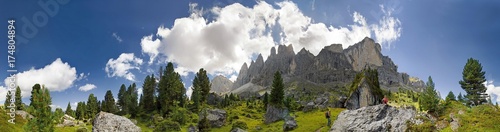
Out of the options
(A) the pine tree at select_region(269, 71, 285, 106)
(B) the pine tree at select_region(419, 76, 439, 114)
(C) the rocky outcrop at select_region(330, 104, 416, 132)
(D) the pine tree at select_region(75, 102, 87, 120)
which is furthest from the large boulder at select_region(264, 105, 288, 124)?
(D) the pine tree at select_region(75, 102, 87, 120)

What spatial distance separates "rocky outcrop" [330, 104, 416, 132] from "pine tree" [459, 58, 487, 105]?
136ft

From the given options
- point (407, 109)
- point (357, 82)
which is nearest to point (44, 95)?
point (407, 109)

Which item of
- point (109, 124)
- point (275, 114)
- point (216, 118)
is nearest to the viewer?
point (109, 124)

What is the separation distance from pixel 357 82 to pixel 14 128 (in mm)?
59897

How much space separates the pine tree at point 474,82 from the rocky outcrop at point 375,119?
4148cm

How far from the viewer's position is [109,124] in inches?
1640

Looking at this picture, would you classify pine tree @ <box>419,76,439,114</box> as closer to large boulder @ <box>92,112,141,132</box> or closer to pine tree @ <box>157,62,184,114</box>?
large boulder @ <box>92,112,141,132</box>

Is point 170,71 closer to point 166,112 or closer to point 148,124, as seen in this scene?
point 166,112

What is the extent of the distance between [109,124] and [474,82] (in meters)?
74.1

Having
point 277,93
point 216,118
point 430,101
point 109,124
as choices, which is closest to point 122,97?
point 216,118

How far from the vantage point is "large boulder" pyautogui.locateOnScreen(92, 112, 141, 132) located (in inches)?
1622

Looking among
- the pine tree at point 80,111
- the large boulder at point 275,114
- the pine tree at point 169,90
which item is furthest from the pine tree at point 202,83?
the large boulder at point 275,114

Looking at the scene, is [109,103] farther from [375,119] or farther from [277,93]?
[375,119]

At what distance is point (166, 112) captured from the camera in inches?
3895
